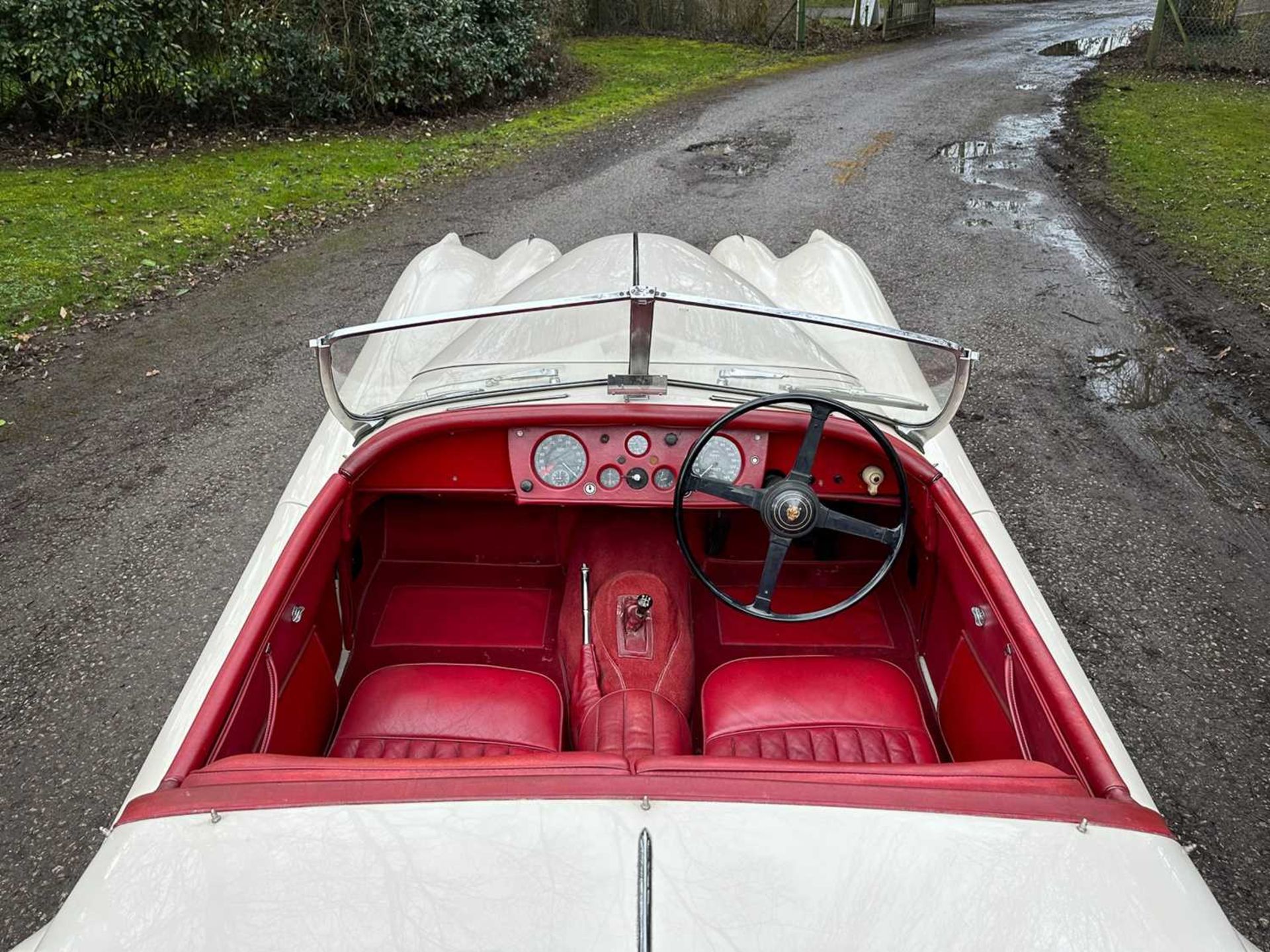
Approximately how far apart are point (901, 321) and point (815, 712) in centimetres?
406

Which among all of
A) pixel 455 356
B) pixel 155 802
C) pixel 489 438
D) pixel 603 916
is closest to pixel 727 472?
pixel 489 438

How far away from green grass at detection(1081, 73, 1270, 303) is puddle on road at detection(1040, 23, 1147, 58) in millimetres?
3540

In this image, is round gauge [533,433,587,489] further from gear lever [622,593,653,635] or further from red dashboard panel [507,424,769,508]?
gear lever [622,593,653,635]

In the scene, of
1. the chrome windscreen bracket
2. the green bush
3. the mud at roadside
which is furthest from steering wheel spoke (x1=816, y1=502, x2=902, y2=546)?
the green bush

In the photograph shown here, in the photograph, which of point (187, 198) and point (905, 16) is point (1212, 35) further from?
point (187, 198)

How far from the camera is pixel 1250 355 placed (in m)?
5.67

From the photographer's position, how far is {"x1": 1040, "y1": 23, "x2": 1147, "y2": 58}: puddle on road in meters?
16.4

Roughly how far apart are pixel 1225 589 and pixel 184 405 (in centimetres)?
557

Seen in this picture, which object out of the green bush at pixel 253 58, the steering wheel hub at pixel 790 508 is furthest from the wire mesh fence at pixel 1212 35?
the steering wheel hub at pixel 790 508

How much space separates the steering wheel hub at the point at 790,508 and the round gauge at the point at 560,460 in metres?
0.70

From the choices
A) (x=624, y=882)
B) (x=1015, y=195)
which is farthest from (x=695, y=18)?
(x=624, y=882)

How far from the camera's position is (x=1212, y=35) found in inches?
539

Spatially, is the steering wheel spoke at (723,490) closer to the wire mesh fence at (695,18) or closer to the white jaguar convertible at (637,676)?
the white jaguar convertible at (637,676)

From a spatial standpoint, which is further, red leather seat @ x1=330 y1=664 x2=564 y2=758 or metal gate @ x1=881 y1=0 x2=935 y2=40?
metal gate @ x1=881 y1=0 x2=935 y2=40
